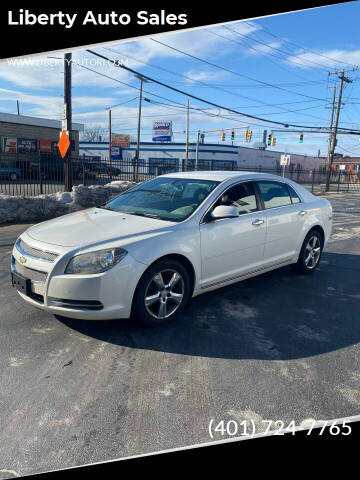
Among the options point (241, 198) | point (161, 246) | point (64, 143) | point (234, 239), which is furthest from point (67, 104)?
point (161, 246)

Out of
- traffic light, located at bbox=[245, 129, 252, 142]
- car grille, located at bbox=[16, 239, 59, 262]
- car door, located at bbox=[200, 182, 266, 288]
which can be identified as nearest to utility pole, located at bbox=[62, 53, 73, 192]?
car door, located at bbox=[200, 182, 266, 288]

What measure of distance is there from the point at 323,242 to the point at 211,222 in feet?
9.14

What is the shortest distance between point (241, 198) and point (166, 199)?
95 cm

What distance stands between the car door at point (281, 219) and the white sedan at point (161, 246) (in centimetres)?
1

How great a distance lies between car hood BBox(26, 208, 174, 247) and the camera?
3576 millimetres

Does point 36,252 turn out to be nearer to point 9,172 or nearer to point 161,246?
point 161,246

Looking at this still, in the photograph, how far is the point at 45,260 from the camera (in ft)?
11.3

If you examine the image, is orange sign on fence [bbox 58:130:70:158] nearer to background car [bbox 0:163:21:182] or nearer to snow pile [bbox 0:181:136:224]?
snow pile [bbox 0:181:136:224]

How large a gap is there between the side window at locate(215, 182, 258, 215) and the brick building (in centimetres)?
2497

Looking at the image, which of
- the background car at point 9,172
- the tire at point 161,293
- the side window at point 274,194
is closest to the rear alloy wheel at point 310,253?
the side window at point 274,194

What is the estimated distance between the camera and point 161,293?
3.74 metres

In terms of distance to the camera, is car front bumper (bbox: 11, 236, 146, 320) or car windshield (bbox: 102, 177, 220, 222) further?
car windshield (bbox: 102, 177, 220, 222)

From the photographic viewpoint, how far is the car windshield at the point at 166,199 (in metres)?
4.28

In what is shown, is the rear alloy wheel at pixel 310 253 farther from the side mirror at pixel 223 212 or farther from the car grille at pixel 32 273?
the car grille at pixel 32 273
